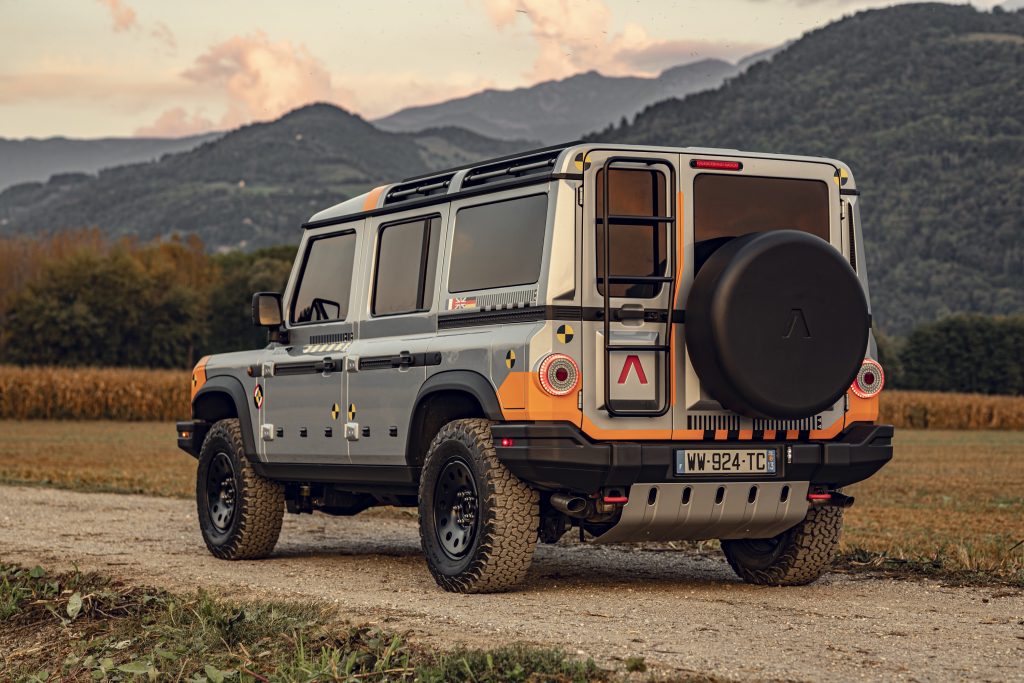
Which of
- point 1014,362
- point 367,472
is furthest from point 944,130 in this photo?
point 367,472

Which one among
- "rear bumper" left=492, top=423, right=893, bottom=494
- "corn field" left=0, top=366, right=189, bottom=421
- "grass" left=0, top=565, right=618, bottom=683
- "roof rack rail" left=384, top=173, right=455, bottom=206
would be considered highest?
"corn field" left=0, top=366, right=189, bottom=421

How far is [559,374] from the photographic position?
28.7 ft

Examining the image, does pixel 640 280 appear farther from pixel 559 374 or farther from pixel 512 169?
pixel 512 169

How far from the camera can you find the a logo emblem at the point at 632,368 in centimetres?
895

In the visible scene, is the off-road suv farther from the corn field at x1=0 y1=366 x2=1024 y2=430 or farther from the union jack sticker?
the corn field at x1=0 y1=366 x2=1024 y2=430

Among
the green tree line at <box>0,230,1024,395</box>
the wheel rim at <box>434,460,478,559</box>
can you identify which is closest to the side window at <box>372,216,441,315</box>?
the wheel rim at <box>434,460,478,559</box>

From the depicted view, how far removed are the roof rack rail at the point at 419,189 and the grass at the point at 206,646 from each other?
3.17 m

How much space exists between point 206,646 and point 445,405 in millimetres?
2895

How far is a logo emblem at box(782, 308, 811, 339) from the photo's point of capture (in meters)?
8.80

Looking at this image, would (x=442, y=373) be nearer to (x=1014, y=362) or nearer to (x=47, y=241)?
(x=1014, y=362)

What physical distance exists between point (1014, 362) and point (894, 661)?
95.6 metres

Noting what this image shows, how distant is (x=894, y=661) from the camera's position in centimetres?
695

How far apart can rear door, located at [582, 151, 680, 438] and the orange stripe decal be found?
247 centimetres

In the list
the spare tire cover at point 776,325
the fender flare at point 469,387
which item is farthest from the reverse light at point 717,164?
the fender flare at point 469,387
